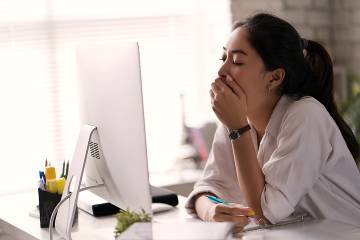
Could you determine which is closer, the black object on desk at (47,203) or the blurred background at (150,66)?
the black object on desk at (47,203)

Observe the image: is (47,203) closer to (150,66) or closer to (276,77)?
(276,77)

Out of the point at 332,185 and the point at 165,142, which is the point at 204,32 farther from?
the point at 332,185

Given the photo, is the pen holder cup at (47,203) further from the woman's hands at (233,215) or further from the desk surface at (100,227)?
the woman's hands at (233,215)

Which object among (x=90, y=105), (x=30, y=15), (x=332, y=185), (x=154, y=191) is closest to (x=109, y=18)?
(x=30, y=15)

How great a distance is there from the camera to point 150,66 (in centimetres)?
350

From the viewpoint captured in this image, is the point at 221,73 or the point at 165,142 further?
the point at 165,142

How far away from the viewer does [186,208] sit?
2.08 metres

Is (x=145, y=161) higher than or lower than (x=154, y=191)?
higher

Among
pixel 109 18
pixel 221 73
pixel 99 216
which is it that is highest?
pixel 109 18

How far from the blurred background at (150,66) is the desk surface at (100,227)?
68 centimetres

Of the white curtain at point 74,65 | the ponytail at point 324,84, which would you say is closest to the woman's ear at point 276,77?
the ponytail at point 324,84

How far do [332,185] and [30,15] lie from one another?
1791 mm

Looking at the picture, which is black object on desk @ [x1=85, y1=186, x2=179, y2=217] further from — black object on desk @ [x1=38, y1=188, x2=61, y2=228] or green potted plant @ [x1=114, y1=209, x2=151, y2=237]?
green potted plant @ [x1=114, y1=209, x2=151, y2=237]

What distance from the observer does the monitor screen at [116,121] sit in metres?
1.64
